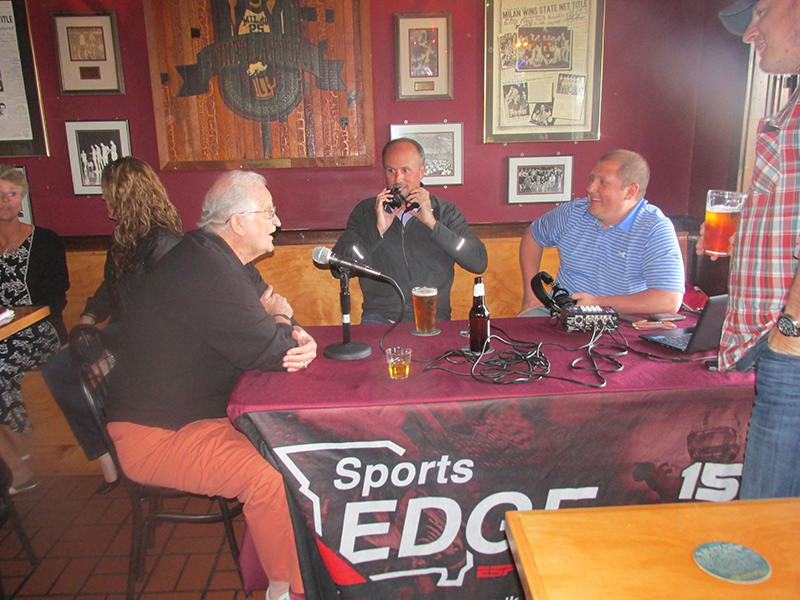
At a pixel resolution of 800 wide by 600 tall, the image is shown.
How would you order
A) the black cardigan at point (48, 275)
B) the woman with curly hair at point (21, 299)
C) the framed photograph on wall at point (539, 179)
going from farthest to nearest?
the framed photograph on wall at point (539, 179) → the black cardigan at point (48, 275) → the woman with curly hair at point (21, 299)

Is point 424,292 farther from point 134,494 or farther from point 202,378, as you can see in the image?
point 134,494

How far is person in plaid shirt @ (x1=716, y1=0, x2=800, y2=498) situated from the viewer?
138 cm

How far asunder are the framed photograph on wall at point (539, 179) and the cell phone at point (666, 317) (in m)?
1.75

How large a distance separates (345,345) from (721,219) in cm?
132

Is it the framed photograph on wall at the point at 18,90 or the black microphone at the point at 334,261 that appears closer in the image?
the black microphone at the point at 334,261

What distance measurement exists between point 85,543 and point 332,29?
10.4ft

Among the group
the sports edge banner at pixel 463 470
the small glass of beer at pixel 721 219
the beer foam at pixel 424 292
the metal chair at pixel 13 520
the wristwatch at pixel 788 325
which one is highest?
the small glass of beer at pixel 721 219

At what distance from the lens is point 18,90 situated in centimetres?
350

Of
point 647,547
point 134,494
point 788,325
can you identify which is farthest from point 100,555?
point 788,325

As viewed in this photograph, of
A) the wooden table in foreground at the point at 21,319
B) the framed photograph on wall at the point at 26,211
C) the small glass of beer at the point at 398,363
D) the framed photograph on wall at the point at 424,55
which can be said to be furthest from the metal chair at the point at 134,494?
the framed photograph on wall at the point at 424,55

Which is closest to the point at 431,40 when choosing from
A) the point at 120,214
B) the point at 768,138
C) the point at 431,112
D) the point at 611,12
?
the point at 431,112

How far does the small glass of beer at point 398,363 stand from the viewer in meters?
1.64

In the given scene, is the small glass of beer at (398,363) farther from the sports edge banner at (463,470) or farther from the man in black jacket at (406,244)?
the man in black jacket at (406,244)

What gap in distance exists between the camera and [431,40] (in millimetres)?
3473
